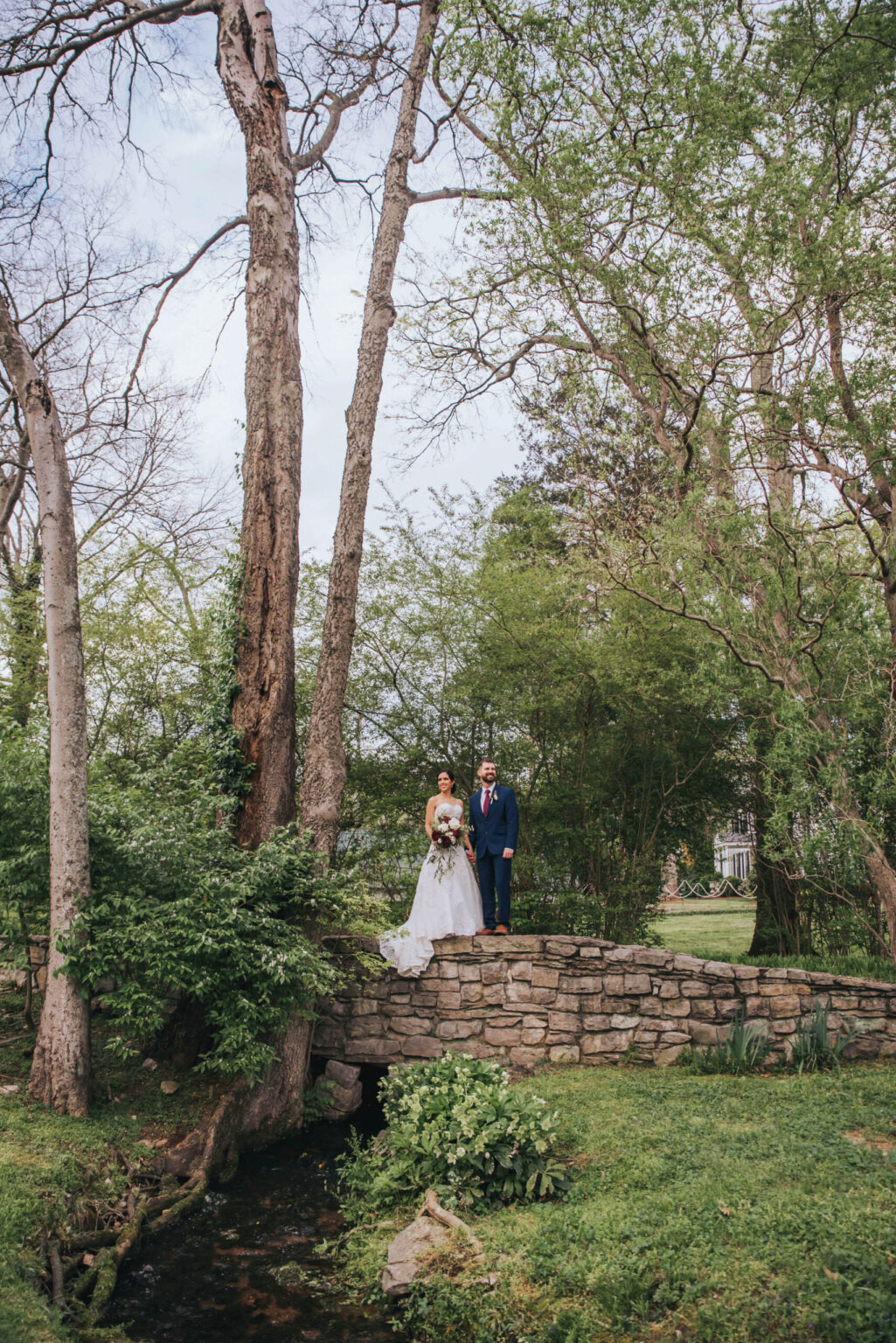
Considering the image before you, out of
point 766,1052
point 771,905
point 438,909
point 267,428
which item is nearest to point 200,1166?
point 438,909

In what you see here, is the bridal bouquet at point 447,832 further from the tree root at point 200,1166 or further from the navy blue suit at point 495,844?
the tree root at point 200,1166

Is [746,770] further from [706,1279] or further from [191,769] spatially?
[706,1279]

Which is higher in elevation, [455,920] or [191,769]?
[191,769]

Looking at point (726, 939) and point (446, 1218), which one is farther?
point (726, 939)

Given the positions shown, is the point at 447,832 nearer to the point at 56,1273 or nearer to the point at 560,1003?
the point at 560,1003

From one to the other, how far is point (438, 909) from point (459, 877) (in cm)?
32

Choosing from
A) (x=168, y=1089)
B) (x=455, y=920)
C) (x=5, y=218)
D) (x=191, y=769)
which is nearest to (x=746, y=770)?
(x=455, y=920)

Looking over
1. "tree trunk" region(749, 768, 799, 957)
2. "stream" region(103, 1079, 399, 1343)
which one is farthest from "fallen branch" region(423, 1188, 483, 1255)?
"tree trunk" region(749, 768, 799, 957)

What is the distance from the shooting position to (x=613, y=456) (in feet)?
37.2

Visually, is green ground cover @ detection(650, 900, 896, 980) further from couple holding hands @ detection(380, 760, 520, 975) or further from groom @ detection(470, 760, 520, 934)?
couple holding hands @ detection(380, 760, 520, 975)

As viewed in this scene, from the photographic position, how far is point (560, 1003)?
23.2ft

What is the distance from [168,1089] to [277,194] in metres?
7.29

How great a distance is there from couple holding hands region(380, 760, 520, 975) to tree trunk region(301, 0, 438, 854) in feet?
2.98

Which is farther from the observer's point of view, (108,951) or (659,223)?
(659,223)
